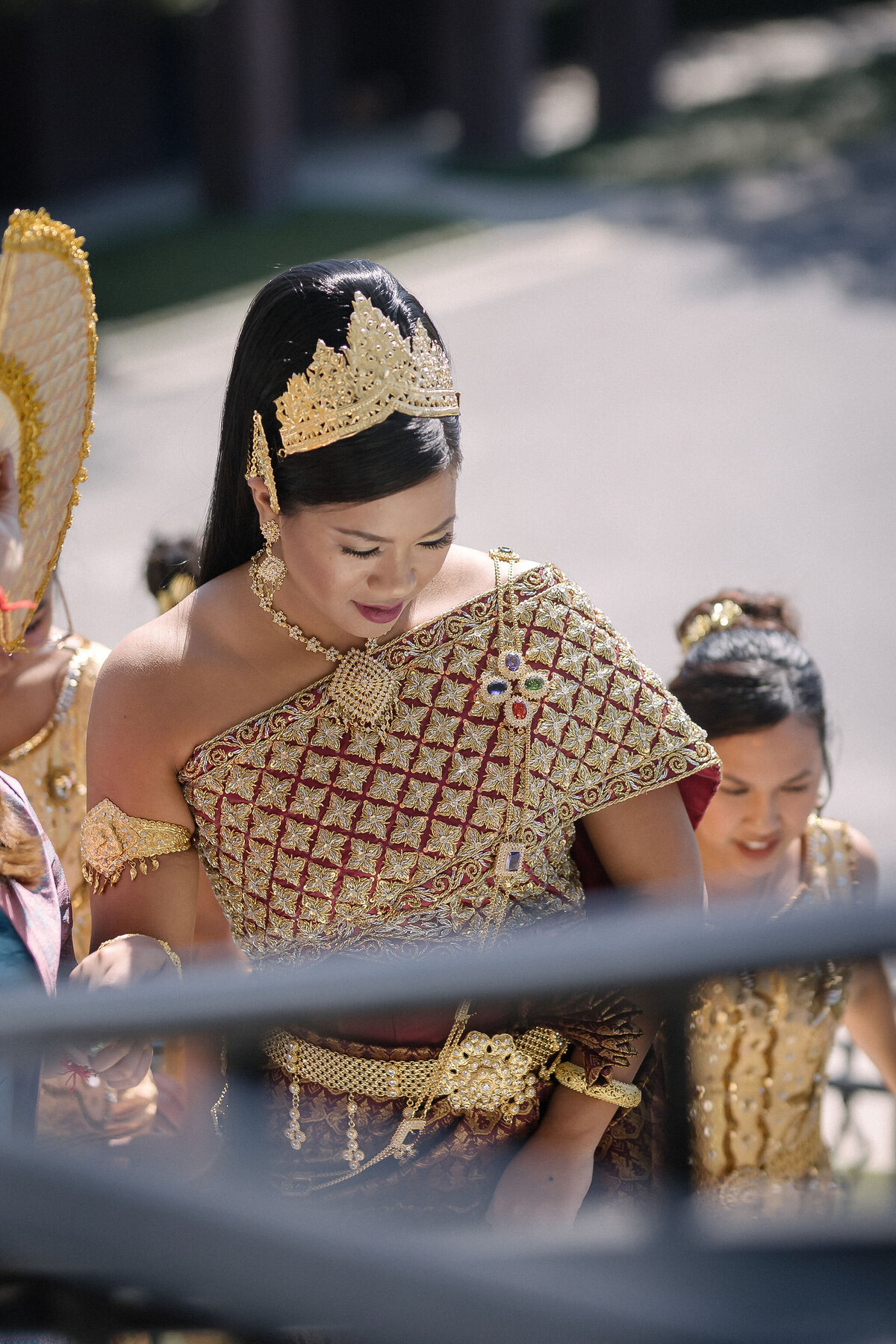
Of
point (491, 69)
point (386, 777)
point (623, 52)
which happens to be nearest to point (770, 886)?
point (386, 777)

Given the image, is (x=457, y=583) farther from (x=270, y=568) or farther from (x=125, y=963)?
(x=125, y=963)

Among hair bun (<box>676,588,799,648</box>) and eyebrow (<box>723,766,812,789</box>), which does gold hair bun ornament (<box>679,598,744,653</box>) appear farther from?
eyebrow (<box>723,766,812,789</box>)

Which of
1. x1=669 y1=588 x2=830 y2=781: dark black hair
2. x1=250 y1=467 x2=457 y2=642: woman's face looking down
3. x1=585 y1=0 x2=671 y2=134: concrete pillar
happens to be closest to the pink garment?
x1=250 y1=467 x2=457 y2=642: woman's face looking down

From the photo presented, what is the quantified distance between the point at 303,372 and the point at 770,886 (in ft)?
4.10

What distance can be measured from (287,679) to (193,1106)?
0.62 metres

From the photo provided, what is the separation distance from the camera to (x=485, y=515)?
8391mm

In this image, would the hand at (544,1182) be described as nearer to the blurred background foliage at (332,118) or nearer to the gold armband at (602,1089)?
the gold armband at (602,1089)

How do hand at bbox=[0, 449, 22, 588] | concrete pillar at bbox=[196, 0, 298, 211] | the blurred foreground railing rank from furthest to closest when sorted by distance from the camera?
concrete pillar at bbox=[196, 0, 298, 211], hand at bbox=[0, 449, 22, 588], the blurred foreground railing

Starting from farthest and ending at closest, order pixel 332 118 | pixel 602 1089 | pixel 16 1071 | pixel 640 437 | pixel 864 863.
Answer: pixel 332 118, pixel 640 437, pixel 864 863, pixel 602 1089, pixel 16 1071

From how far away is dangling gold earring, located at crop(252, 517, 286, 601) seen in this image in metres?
1.74

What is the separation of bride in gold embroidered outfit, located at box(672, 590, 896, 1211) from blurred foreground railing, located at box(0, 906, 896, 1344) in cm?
153

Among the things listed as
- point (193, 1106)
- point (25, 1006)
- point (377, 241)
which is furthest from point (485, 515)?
point (25, 1006)

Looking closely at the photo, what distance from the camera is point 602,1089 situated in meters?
1.81

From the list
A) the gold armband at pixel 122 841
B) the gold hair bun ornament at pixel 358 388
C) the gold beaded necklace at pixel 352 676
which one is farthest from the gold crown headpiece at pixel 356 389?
the gold armband at pixel 122 841
